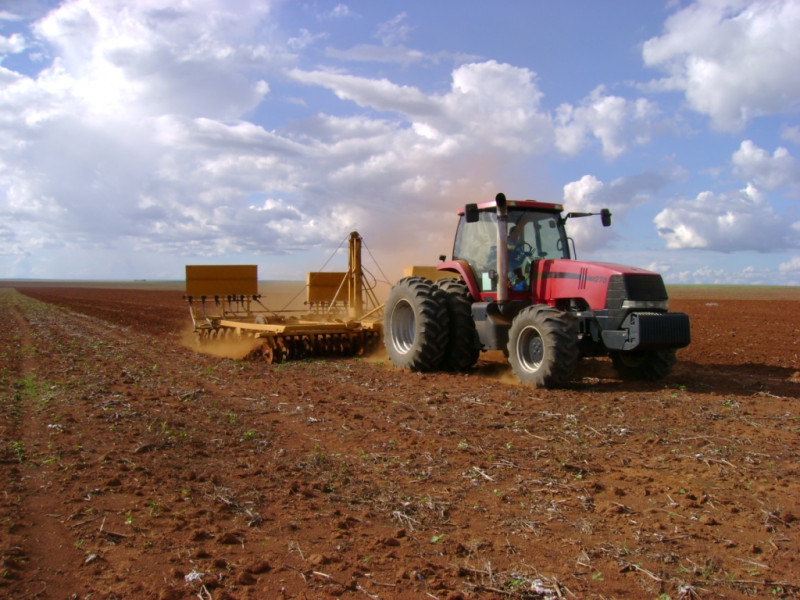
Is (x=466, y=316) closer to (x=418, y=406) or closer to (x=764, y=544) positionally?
(x=418, y=406)

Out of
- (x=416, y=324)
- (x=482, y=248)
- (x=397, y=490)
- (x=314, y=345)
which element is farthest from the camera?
(x=314, y=345)

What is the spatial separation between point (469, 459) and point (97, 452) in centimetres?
321

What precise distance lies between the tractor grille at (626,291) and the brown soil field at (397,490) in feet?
3.65

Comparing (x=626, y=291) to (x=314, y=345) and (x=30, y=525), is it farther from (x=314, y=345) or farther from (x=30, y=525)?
(x=30, y=525)

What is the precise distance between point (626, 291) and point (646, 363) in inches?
64.7

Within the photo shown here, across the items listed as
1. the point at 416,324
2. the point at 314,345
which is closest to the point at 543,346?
the point at 416,324

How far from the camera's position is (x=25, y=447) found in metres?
5.95

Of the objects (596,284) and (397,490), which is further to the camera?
(596,284)

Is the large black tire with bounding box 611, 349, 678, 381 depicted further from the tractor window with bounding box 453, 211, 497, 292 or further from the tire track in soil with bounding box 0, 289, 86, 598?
the tire track in soil with bounding box 0, 289, 86, 598

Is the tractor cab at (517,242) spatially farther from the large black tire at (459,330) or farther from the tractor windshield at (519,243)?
the large black tire at (459,330)

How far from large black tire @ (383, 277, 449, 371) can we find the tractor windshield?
2.63 ft

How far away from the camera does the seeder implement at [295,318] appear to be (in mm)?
12242

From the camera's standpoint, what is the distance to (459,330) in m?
10.5

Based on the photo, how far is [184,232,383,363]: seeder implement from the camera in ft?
40.2
